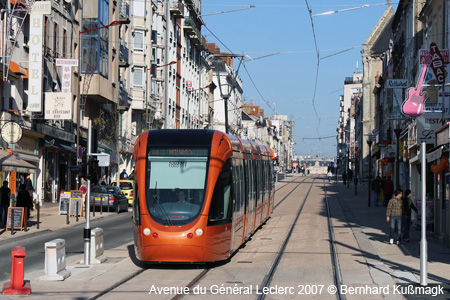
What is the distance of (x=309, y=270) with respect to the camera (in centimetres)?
1666

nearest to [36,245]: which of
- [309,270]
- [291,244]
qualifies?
[291,244]

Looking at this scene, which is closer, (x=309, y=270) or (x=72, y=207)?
(x=309, y=270)

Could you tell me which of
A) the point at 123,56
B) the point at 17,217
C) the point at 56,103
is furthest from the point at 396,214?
the point at 123,56

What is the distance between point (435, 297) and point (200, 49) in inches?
3342

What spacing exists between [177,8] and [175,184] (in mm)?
61720

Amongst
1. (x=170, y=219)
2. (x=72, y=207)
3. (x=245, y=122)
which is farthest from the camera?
(x=245, y=122)

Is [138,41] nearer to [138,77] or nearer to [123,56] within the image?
[138,77]

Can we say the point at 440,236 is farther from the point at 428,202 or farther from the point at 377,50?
the point at 377,50

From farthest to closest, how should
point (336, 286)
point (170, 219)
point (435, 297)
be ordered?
point (170, 219) < point (336, 286) < point (435, 297)

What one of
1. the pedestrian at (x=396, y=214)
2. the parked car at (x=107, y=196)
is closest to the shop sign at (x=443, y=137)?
the pedestrian at (x=396, y=214)

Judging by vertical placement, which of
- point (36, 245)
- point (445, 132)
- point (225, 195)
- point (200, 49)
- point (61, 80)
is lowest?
point (36, 245)

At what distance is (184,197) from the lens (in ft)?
54.9

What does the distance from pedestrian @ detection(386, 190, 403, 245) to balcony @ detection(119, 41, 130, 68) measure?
3748 cm

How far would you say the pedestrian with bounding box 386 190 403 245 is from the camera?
71.6ft
